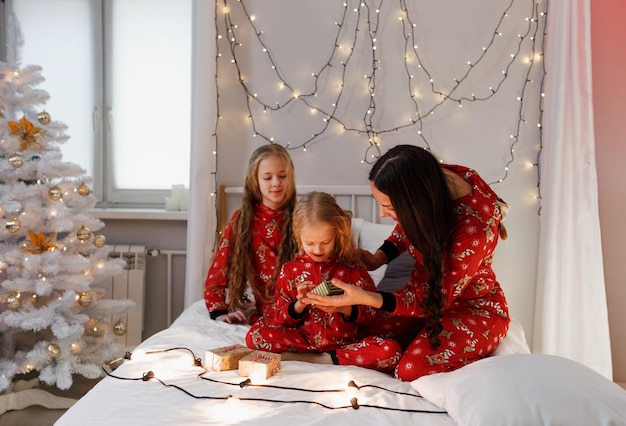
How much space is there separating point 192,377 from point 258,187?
3.16 feet

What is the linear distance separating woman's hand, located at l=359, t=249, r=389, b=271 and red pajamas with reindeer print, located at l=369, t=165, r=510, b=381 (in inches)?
10.3

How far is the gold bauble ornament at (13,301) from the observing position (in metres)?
2.22

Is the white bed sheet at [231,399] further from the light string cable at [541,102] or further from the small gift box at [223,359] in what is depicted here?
the light string cable at [541,102]

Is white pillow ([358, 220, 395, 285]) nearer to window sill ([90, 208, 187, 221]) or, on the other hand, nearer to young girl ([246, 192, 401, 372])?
young girl ([246, 192, 401, 372])

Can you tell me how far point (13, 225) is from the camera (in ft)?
7.29

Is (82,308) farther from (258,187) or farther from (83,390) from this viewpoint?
(258,187)

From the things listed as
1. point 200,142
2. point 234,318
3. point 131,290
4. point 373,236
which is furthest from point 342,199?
point 131,290

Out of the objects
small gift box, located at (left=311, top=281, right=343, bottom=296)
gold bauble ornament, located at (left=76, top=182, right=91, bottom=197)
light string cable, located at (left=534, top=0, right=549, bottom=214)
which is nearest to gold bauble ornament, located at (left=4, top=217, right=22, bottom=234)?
gold bauble ornament, located at (left=76, top=182, right=91, bottom=197)

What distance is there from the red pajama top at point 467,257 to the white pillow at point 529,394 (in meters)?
0.29

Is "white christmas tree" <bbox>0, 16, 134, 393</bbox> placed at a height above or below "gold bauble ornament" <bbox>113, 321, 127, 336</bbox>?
above

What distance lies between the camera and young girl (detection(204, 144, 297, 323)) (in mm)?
2266

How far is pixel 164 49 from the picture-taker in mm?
2977

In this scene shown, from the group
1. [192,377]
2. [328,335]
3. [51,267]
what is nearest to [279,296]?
[328,335]

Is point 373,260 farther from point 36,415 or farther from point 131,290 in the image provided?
point 36,415
